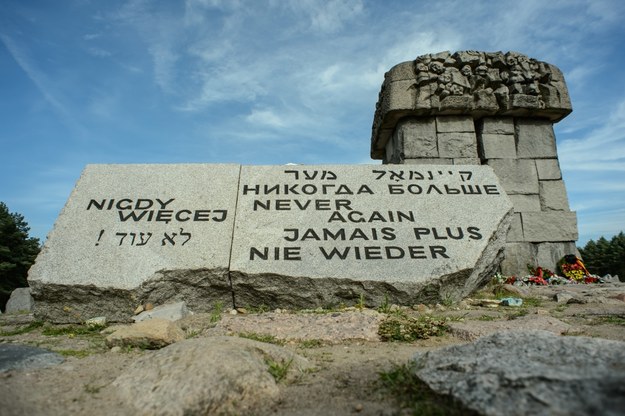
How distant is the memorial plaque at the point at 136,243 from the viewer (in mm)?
3562

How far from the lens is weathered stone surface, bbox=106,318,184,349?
247 centimetres

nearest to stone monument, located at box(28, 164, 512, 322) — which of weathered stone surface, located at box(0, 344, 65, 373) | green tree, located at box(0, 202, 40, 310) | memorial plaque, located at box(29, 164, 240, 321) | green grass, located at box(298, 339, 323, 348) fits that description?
memorial plaque, located at box(29, 164, 240, 321)

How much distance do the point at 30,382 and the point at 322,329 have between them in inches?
63.7

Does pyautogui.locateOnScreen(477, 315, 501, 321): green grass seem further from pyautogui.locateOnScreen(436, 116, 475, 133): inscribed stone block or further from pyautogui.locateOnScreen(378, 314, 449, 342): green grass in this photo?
pyautogui.locateOnScreen(436, 116, 475, 133): inscribed stone block

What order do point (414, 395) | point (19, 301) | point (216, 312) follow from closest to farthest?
point (414, 395) < point (216, 312) < point (19, 301)

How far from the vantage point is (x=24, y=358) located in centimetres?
208

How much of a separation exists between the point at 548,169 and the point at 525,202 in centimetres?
76

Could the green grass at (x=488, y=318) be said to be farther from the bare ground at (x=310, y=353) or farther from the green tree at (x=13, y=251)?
the green tree at (x=13, y=251)

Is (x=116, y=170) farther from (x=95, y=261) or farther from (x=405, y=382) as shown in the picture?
(x=405, y=382)

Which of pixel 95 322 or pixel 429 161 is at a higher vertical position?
pixel 429 161

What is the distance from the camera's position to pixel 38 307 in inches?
141

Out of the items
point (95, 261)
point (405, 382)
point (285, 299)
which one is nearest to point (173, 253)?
point (95, 261)

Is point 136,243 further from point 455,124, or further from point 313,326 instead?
point 455,124

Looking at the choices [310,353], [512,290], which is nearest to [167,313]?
[310,353]
